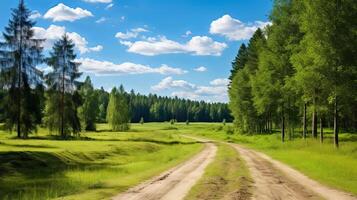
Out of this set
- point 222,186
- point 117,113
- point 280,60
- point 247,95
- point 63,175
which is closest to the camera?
point 222,186

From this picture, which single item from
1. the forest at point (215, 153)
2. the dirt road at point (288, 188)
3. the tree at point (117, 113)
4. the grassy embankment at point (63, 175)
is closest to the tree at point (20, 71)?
the forest at point (215, 153)

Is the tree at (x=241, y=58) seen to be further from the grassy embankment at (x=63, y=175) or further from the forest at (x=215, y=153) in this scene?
the grassy embankment at (x=63, y=175)

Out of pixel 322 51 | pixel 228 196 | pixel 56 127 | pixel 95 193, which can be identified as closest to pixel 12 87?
pixel 56 127

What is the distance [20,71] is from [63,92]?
44.2 ft

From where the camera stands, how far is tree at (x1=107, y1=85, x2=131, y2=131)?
126 metres

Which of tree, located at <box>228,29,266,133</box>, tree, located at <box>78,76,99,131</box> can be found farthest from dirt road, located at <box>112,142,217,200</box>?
tree, located at <box>78,76,99,131</box>

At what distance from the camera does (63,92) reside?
66375 millimetres

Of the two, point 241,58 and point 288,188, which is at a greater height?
point 241,58

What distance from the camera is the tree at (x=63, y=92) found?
64812mm

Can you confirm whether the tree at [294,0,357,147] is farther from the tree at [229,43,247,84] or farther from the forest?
the tree at [229,43,247,84]

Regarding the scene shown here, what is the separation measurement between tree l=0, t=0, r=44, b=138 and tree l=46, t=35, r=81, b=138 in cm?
920

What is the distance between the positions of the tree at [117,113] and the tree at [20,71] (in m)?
70.6

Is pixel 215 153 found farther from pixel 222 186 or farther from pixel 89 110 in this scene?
pixel 89 110

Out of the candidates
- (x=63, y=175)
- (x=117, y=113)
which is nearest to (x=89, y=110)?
(x=117, y=113)
